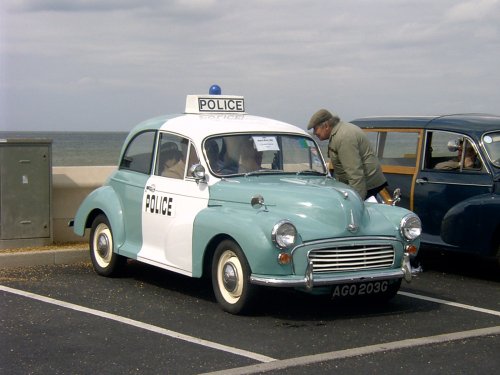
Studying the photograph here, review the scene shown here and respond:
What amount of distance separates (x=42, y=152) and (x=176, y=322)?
4269 millimetres

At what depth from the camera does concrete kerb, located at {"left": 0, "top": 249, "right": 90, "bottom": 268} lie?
33.3ft

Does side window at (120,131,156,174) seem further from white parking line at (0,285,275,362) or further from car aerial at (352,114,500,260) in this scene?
car aerial at (352,114,500,260)

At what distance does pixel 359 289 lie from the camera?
305 inches

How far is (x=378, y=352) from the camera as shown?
6.54 meters

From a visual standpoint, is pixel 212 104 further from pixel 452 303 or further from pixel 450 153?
pixel 452 303

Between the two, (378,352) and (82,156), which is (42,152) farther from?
(82,156)

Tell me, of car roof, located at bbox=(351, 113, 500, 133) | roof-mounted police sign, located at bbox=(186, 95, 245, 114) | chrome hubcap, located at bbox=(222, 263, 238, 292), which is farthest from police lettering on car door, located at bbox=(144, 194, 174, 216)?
car roof, located at bbox=(351, 113, 500, 133)

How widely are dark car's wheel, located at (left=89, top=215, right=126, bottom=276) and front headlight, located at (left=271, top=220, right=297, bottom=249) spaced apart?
2807mm

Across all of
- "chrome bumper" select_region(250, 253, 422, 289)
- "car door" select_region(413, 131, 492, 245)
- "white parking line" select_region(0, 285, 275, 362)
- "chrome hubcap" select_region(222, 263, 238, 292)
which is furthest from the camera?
"car door" select_region(413, 131, 492, 245)

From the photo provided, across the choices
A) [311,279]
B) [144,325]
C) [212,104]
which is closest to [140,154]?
[212,104]

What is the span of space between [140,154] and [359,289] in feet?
10.7

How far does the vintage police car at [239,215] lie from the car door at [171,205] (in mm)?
13

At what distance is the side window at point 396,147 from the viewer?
Answer: 35.5 feet

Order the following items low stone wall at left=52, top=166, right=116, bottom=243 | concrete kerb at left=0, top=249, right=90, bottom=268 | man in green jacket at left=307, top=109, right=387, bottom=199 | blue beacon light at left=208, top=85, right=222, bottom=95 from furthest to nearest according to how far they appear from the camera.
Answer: low stone wall at left=52, top=166, right=116, bottom=243 < blue beacon light at left=208, top=85, right=222, bottom=95 < concrete kerb at left=0, top=249, right=90, bottom=268 < man in green jacket at left=307, top=109, right=387, bottom=199
